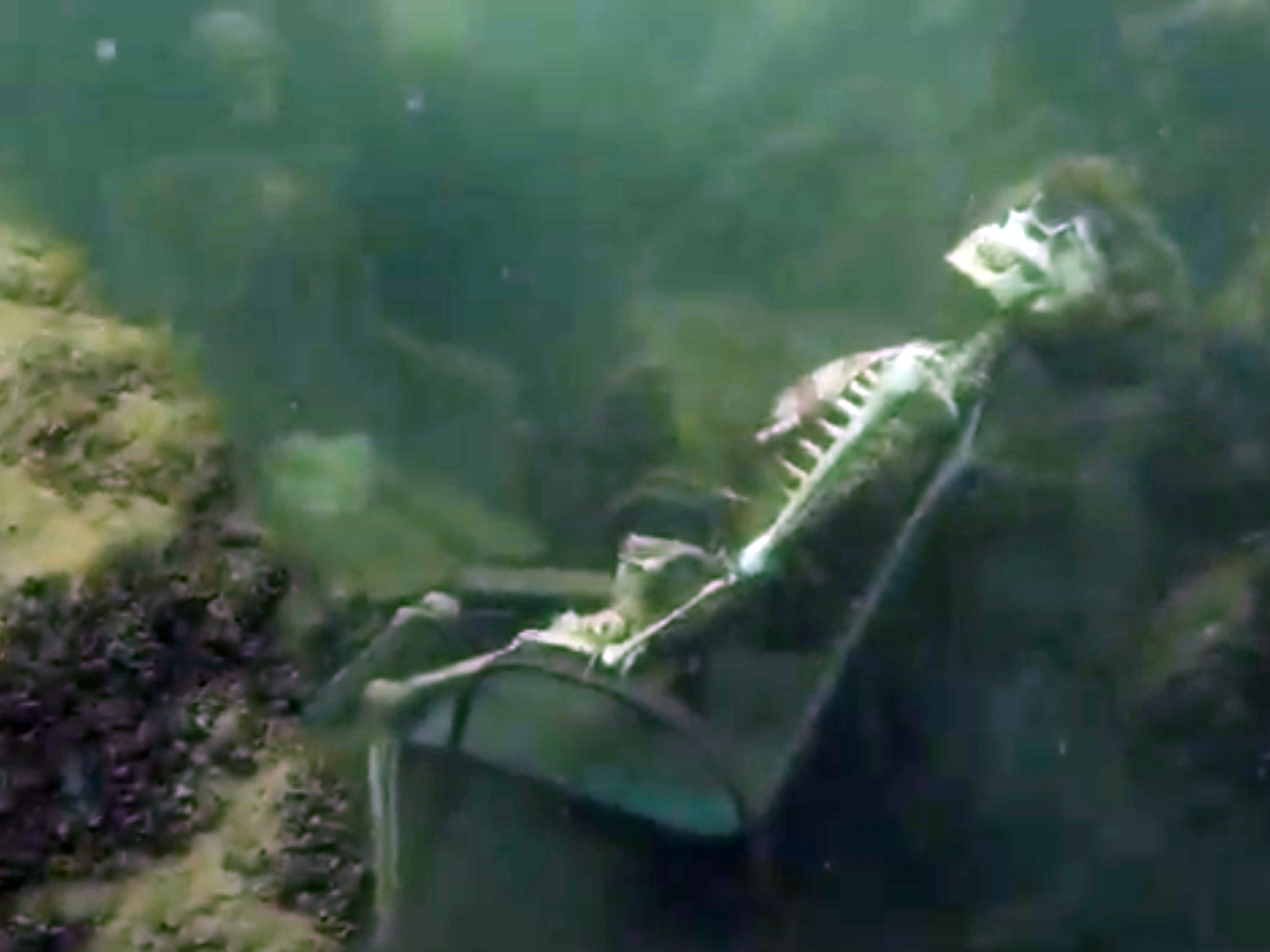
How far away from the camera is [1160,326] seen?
5.04 feet

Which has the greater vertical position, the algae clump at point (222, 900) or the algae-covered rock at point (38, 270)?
the algae-covered rock at point (38, 270)

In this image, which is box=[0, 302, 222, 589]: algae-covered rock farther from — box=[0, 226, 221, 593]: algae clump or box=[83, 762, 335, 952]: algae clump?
box=[83, 762, 335, 952]: algae clump

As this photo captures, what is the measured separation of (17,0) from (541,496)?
0.72 m

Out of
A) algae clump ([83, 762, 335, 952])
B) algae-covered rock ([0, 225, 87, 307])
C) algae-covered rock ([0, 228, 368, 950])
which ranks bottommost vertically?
algae clump ([83, 762, 335, 952])

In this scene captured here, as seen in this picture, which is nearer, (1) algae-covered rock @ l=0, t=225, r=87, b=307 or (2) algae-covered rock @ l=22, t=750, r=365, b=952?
(2) algae-covered rock @ l=22, t=750, r=365, b=952

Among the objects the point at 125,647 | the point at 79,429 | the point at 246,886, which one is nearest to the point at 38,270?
the point at 79,429

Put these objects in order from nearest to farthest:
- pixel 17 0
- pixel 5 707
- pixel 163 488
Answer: pixel 5 707 < pixel 163 488 < pixel 17 0

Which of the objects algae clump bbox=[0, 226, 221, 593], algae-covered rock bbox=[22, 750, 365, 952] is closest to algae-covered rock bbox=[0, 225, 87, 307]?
algae clump bbox=[0, 226, 221, 593]

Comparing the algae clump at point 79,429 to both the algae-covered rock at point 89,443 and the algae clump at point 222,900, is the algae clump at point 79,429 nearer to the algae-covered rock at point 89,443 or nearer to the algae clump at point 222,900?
the algae-covered rock at point 89,443

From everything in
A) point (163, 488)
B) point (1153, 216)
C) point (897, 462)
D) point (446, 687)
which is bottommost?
point (446, 687)

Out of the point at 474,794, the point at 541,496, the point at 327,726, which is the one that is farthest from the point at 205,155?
the point at 474,794

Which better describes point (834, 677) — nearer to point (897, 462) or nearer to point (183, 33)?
point (897, 462)

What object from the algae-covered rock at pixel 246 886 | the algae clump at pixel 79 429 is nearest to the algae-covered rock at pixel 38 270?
the algae clump at pixel 79 429

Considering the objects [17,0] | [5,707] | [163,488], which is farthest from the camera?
[17,0]
